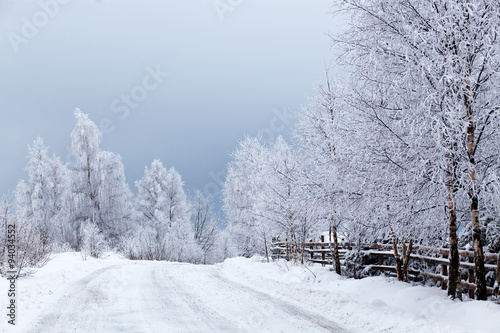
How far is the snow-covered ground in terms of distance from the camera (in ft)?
21.4

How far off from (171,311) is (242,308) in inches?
63.3

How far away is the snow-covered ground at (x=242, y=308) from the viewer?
653 centimetres

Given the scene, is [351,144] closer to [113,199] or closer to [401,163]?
[401,163]

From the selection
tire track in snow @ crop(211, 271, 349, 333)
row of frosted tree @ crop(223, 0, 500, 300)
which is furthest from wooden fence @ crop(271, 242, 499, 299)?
tire track in snow @ crop(211, 271, 349, 333)

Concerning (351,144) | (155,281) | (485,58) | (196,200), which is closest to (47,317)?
(155,281)

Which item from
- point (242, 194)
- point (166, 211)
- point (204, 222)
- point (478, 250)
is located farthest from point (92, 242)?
point (478, 250)

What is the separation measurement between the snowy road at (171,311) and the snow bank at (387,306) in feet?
1.83

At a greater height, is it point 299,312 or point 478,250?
point 478,250

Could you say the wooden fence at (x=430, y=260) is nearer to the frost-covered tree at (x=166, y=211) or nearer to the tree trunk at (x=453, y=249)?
the tree trunk at (x=453, y=249)

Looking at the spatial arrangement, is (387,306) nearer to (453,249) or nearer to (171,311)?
(453,249)

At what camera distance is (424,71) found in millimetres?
6379

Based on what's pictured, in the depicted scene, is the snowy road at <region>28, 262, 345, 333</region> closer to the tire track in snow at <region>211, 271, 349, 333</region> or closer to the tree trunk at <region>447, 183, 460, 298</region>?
the tire track in snow at <region>211, 271, 349, 333</region>

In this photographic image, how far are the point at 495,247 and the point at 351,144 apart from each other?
4.09m

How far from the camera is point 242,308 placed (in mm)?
8438
